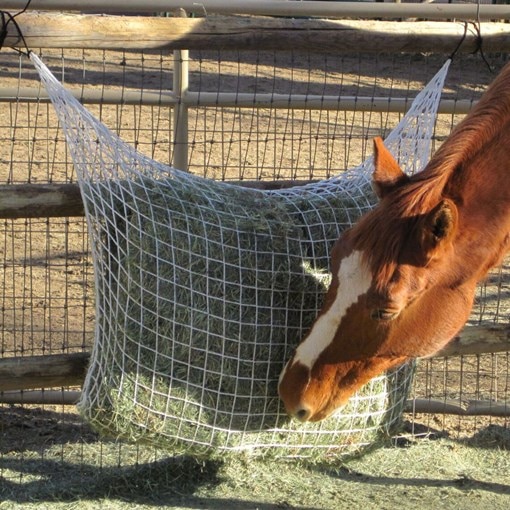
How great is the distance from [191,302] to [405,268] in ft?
2.40

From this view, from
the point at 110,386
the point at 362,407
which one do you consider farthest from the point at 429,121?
the point at 110,386

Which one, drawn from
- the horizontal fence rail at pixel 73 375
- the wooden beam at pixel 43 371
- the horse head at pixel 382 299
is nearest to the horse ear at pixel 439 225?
the horse head at pixel 382 299

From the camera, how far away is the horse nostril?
10.1 ft

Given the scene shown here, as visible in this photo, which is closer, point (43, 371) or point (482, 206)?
point (482, 206)

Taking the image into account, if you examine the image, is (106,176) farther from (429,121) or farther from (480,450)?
(480,450)

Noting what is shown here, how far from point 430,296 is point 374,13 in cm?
154

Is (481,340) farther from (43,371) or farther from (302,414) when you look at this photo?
(43,371)

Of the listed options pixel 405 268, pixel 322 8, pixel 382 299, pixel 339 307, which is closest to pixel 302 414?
pixel 339 307

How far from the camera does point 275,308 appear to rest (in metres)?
3.21

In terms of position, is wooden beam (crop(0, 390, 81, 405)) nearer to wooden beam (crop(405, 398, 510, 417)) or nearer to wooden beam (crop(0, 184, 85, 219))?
Result: wooden beam (crop(0, 184, 85, 219))

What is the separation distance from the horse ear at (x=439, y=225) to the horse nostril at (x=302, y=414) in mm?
683

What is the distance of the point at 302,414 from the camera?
10.2ft

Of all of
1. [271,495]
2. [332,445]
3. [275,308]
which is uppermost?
[275,308]

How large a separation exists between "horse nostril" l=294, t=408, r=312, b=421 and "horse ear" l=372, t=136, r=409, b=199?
75cm
